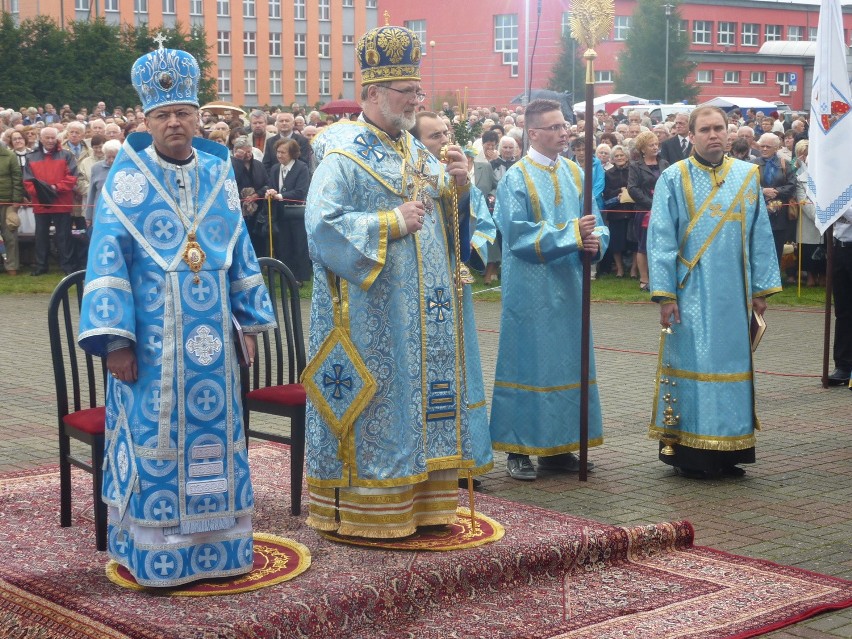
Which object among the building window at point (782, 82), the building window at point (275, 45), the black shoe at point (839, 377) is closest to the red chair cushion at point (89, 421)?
the black shoe at point (839, 377)

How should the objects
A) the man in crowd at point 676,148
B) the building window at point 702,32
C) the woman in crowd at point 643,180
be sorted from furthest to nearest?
the building window at point 702,32, the man in crowd at point 676,148, the woman in crowd at point 643,180

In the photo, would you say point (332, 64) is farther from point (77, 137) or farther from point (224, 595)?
point (224, 595)

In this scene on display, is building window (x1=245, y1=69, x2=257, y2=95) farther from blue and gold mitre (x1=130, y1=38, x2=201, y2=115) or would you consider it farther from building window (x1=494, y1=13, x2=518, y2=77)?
blue and gold mitre (x1=130, y1=38, x2=201, y2=115)

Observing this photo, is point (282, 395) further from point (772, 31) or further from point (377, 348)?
point (772, 31)

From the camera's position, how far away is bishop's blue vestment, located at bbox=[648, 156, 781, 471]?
7.20 m

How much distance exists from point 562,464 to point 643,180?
916 centimetres

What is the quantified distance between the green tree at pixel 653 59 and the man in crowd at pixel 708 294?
185 ft

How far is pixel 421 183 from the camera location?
18.5ft

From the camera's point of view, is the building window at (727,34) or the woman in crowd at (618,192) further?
the building window at (727,34)

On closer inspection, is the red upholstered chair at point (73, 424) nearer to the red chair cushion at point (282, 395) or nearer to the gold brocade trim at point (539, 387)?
the red chair cushion at point (282, 395)

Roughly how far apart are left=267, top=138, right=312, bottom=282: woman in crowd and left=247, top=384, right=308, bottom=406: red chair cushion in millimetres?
9320

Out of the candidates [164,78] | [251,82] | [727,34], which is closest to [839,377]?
[164,78]

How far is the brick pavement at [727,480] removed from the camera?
609cm

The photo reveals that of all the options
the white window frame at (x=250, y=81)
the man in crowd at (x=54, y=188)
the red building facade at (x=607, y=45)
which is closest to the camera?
the man in crowd at (x=54, y=188)
